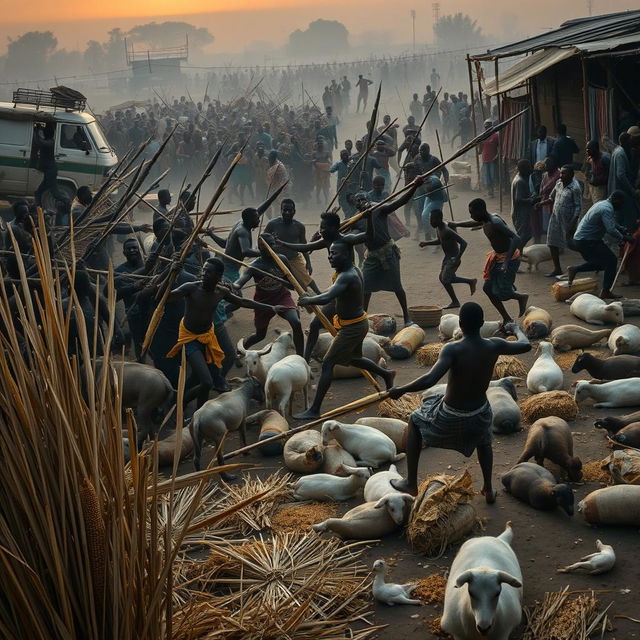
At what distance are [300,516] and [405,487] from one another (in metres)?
0.72

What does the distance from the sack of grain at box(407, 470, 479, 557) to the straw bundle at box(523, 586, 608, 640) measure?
31.3 inches

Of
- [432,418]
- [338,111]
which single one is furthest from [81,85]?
[432,418]

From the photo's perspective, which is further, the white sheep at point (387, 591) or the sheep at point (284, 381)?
the sheep at point (284, 381)

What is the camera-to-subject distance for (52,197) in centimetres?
1605

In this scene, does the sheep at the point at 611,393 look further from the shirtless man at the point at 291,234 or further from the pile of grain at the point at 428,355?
the shirtless man at the point at 291,234

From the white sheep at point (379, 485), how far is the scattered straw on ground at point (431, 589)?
0.88 metres

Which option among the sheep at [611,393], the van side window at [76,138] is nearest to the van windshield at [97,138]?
the van side window at [76,138]

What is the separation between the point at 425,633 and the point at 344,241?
4.02 metres

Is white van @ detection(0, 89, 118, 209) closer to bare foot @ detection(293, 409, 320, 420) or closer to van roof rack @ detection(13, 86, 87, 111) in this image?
van roof rack @ detection(13, 86, 87, 111)

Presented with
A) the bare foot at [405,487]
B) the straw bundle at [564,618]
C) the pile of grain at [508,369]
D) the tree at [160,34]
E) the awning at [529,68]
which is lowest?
the straw bundle at [564,618]

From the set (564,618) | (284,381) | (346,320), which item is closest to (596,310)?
(346,320)

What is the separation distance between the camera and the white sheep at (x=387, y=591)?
5098 mm

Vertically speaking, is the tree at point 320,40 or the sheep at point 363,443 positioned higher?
the tree at point 320,40

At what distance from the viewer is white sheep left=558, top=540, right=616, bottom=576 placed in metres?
5.19
